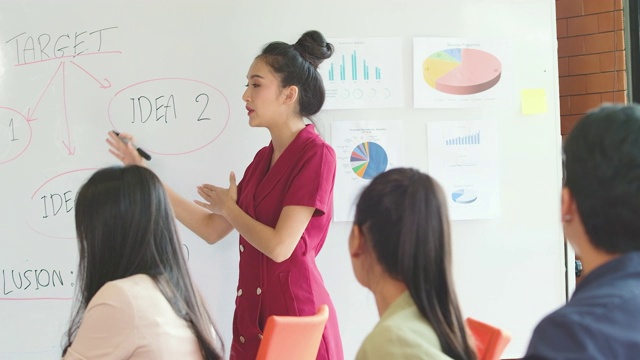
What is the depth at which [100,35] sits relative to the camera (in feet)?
7.72

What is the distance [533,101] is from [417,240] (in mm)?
1584

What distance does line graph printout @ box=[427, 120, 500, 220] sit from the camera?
2533mm

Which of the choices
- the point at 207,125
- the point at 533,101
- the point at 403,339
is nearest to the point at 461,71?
the point at 533,101

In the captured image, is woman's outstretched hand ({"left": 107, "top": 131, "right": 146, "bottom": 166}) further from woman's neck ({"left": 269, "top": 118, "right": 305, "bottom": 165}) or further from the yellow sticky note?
the yellow sticky note

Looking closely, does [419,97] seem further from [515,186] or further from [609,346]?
[609,346]

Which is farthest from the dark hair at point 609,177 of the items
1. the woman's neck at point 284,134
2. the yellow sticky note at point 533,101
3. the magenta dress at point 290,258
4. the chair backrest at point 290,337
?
the yellow sticky note at point 533,101

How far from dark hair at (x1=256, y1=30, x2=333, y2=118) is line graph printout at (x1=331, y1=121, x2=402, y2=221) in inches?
16.1

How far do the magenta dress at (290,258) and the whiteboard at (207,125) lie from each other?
449 mm

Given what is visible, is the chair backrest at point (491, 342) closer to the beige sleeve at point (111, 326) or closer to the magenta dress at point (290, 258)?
the magenta dress at point (290, 258)

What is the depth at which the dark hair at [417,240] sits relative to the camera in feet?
3.83

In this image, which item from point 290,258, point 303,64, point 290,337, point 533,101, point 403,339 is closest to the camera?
point 403,339

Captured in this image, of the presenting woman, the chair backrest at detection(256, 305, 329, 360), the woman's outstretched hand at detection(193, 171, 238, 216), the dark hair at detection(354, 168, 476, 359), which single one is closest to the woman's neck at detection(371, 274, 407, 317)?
Answer: the dark hair at detection(354, 168, 476, 359)

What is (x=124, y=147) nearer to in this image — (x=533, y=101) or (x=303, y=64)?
(x=303, y=64)

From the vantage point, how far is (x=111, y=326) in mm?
1257
